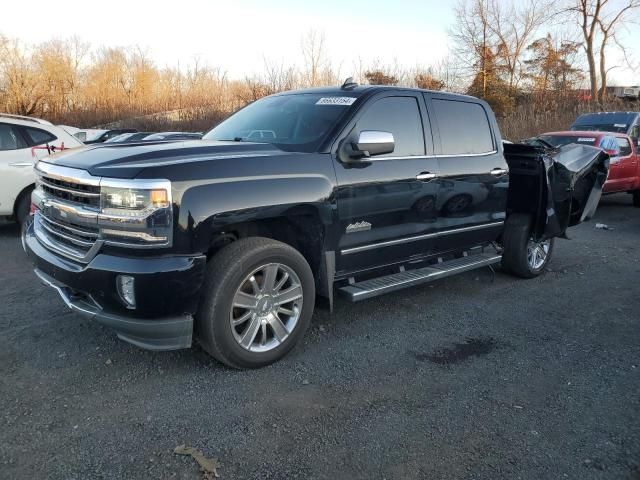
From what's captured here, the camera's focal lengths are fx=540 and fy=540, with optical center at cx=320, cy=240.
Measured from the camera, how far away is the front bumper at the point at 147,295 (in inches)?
123

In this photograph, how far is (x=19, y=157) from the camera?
7.51m

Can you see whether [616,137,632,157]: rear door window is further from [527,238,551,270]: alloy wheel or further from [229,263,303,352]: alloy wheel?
[229,263,303,352]: alloy wheel

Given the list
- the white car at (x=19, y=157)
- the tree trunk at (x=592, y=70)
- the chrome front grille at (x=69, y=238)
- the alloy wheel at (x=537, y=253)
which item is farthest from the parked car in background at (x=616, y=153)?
the tree trunk at (x=592, y=70)

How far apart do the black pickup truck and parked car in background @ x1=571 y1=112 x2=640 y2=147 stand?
897cm

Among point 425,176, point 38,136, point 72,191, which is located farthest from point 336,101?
point 38,136

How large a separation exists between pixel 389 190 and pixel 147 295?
205 cm

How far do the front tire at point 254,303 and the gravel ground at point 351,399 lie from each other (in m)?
0.18

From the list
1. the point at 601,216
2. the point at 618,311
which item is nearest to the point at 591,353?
the point at 618,311

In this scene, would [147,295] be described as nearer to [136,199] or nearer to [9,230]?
[136,199]

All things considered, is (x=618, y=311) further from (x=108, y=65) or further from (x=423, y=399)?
(x=108, y=65)

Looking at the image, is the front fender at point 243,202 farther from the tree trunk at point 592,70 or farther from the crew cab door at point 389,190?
the tree trunk at point 592,70

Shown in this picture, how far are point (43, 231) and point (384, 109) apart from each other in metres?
2.75

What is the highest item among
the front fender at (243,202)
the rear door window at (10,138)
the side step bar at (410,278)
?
the rear door window at (10,138)

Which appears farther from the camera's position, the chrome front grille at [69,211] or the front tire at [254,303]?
the front tire at [254,303]
